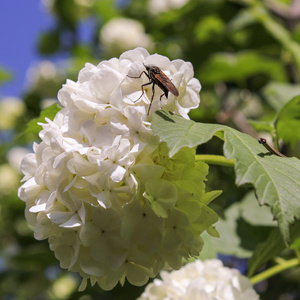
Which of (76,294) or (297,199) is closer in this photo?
(297,199)

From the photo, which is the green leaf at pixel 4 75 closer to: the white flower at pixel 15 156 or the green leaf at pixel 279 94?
the white flower at pixel 15 156

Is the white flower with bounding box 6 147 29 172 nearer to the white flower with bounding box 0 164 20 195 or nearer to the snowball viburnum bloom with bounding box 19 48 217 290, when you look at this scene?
the white flower with bounding box 0 164 20 195

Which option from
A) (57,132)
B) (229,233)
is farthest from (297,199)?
(229,233)

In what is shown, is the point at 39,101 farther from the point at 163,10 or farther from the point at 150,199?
the point at 150,199

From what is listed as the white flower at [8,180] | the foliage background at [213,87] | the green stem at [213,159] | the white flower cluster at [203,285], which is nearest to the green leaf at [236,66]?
the foliage background at [213,87]

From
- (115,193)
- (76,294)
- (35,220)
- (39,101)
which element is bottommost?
(39,101)

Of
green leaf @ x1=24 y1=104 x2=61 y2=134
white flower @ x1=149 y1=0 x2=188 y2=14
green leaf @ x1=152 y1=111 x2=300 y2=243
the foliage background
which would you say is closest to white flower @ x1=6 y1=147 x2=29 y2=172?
the foliage background
